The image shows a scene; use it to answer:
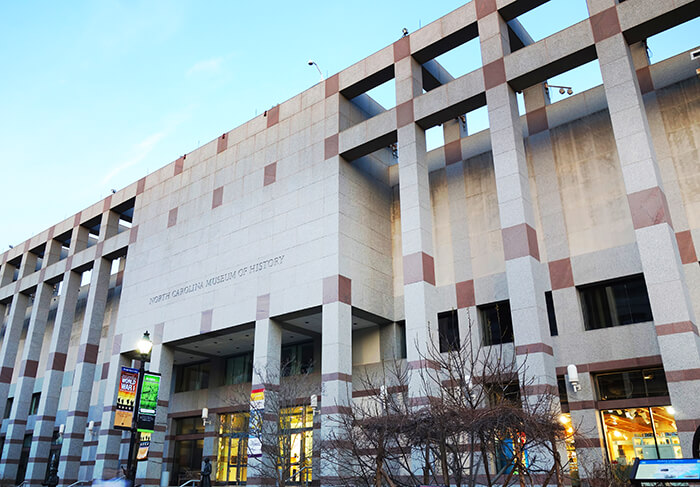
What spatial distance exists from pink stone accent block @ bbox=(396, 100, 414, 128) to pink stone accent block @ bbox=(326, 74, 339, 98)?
4.54 metres

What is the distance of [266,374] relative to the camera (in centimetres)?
2889

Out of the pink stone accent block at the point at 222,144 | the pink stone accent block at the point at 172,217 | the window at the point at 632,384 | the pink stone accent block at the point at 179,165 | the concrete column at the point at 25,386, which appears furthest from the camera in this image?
the concrete column at the point at 25,386

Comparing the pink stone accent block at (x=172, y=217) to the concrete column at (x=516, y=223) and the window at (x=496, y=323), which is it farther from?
the concrete column at (x=516, y=223)

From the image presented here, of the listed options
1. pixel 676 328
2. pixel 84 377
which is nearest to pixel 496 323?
pixel 676 328

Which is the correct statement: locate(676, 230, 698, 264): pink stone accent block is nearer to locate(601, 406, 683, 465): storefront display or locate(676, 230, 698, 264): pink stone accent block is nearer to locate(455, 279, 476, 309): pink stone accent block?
locate(601, 406, 683, 465): storefront display

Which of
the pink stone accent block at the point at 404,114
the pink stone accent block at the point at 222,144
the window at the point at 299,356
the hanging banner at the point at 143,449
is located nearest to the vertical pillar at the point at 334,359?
the window at the point at 299,356

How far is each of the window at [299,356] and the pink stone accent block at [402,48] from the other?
697 inches

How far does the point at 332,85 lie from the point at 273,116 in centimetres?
476

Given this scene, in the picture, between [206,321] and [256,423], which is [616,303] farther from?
[206,321]

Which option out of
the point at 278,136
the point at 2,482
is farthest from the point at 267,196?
the point at 2,482

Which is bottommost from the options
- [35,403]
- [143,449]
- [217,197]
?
[143,449]

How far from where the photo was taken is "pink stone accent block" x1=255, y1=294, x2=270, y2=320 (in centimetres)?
3036

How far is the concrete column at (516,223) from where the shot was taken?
854 inches

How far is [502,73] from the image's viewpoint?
26031 millimetres
